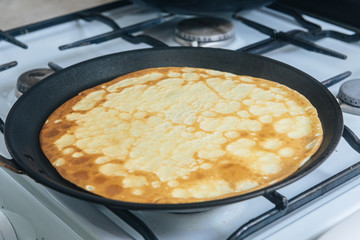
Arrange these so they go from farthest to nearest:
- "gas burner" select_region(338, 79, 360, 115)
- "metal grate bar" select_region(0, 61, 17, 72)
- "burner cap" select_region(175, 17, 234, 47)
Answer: "burner cap" select_region(175, 17, 234, 47)
"metal grate bar" select_region(0, 61, 17, 72)
"gas burner" select_region(338, 79, 360, 115)

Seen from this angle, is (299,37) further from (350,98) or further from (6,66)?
(6,66)

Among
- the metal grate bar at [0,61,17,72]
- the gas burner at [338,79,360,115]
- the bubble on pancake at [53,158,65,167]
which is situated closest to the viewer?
the bubble on pancake at [53,158,65,167]

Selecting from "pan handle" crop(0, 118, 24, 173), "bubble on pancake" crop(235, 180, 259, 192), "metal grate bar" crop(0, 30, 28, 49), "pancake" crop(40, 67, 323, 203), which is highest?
"pan handle" crop(0, 118, 24, 173)

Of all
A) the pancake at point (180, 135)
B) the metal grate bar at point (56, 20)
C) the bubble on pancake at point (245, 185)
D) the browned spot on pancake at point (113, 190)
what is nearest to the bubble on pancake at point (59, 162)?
the pancake at point (180, 135)

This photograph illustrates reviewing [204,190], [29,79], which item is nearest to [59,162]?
[204,190]

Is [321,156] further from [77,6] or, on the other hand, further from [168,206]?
[77,6]

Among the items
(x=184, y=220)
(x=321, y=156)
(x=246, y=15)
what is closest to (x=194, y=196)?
(x=184, y=220)

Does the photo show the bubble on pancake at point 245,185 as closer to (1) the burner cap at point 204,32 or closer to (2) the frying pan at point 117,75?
(2) the frying pan at point 117,75

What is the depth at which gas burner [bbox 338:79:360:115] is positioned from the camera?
94 centimetres

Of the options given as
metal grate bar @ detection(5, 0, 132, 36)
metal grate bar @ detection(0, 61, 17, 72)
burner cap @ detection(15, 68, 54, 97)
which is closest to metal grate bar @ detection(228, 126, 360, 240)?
burner cap @ detection(15, 68, 54, 97)

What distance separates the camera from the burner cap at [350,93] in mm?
940

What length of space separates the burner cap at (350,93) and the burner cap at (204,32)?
332 mm

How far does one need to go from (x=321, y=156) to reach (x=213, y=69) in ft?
1.29

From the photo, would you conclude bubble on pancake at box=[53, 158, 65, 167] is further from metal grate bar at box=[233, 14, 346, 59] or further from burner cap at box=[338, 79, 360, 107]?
metal grate bar at box=[233, 14, 346, 59]
